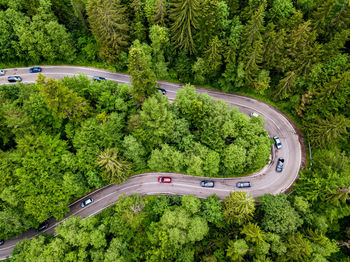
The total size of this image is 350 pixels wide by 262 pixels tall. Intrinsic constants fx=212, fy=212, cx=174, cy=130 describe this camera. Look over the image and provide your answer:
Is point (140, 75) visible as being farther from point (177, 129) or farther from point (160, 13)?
point (160, 13)

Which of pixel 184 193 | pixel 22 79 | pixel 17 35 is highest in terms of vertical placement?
pixel 17 35

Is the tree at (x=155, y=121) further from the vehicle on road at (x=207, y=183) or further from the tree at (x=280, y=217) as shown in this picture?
the tree at (x=280, y=217)

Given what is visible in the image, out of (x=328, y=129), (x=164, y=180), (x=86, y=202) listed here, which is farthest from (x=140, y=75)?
(x=328, y=129)

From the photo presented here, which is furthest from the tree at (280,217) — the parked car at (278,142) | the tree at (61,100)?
the tree at (61,100)

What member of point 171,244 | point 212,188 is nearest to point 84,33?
point 212,188

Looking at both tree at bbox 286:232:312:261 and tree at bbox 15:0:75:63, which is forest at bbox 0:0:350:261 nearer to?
tree at bbox 286:232:312:261

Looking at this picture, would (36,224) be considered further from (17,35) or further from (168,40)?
(168,40)
